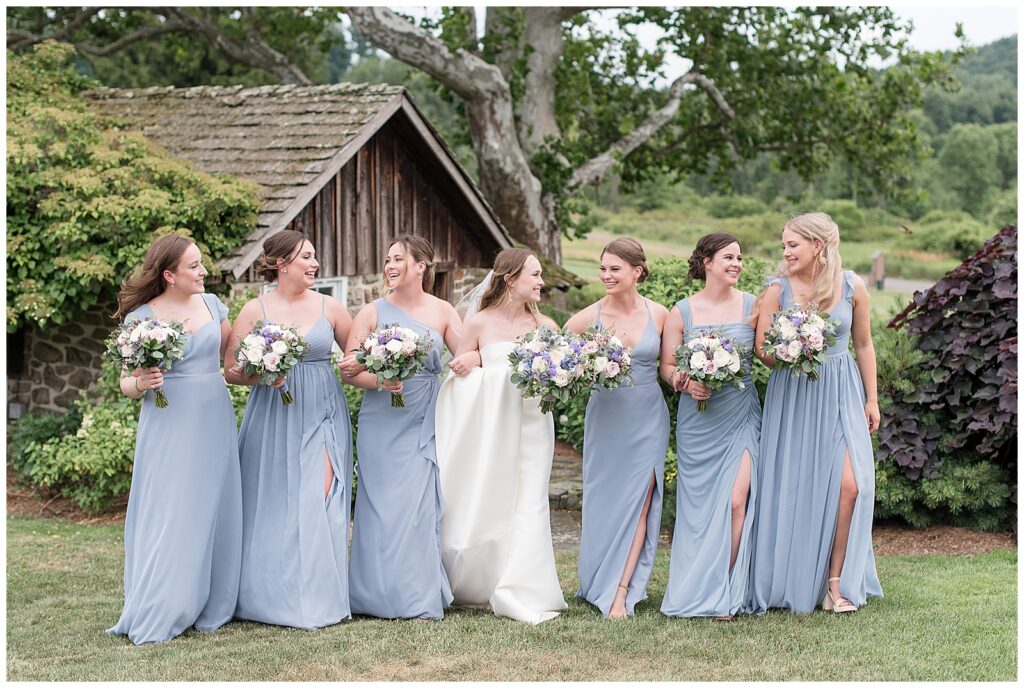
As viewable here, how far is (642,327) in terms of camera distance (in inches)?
254

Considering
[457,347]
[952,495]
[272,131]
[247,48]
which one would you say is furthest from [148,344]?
[247,48]

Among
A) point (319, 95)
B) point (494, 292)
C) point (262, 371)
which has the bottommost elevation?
point (262, 371)

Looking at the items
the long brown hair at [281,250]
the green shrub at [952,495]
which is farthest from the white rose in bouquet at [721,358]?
the green shrub at [952,495]

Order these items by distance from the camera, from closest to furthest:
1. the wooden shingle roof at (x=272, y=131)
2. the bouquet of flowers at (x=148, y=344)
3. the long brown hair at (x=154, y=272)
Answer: the bouquet of flowers at (x=148, y=344) < the long brown hair at (x=154, y=272) < the wooden shingle roof at (x=272, y=131)

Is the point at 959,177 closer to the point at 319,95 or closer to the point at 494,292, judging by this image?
the point at 319,95

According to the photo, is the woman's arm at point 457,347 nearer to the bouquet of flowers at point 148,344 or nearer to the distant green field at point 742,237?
the bouquet of flowers at point 148,344

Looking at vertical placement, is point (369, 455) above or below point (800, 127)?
below

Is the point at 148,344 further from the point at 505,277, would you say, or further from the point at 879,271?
the point at 879,271

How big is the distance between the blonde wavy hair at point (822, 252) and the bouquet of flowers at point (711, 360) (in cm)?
60

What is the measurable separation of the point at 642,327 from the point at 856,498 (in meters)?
1.54

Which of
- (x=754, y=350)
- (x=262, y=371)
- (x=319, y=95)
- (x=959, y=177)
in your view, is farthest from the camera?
(x=959, y=177)

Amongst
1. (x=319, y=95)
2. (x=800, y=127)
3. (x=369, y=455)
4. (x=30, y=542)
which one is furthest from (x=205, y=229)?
(x=800, y=127)

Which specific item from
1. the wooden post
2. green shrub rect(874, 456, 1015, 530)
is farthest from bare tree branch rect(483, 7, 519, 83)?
the wooden post

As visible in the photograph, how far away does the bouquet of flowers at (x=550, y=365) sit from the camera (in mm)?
6008
